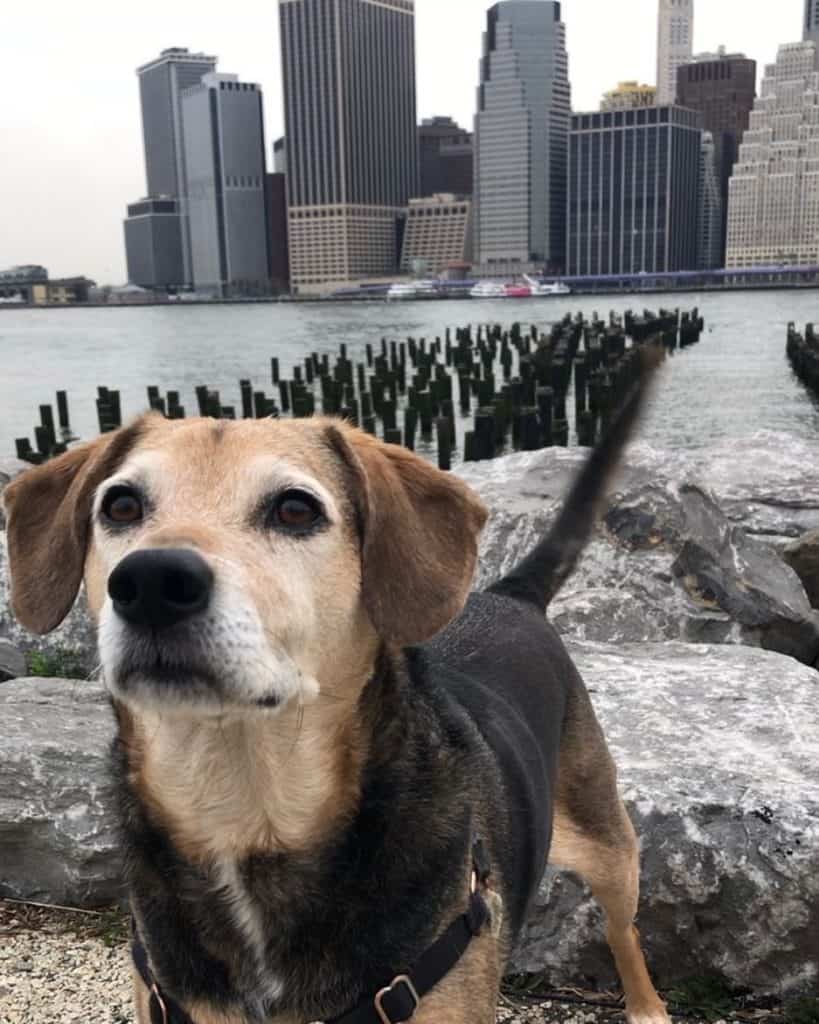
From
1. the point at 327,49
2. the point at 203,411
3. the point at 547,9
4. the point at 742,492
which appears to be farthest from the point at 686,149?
the point at 742,492

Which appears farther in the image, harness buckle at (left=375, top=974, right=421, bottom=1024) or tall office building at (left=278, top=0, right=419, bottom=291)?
tall office building at (left=278, top=0, right=419, bottom=291)

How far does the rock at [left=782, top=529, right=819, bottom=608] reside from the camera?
878cm

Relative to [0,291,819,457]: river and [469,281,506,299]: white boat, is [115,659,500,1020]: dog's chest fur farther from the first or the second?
[469,281,506,299]: white boat

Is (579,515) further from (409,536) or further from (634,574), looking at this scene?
(634,574)

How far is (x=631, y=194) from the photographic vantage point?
15888 centimetres

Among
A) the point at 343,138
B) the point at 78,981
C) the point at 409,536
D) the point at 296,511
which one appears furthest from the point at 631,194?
the point at 296,511

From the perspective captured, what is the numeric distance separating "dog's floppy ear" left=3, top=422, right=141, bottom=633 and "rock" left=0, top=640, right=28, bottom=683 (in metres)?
4.11

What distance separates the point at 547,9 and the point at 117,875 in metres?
217

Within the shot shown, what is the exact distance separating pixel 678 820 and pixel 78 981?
2.41 meters

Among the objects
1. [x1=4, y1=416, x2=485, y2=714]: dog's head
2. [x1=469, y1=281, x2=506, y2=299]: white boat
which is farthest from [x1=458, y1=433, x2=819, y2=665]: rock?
[x1=469, y1=281, x2=506, y2=299]: white boat

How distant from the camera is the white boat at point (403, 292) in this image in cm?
13902

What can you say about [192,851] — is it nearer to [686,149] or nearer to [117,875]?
[117,875]

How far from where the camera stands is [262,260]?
581ft

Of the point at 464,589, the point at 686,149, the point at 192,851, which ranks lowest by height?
the point at 192,851
